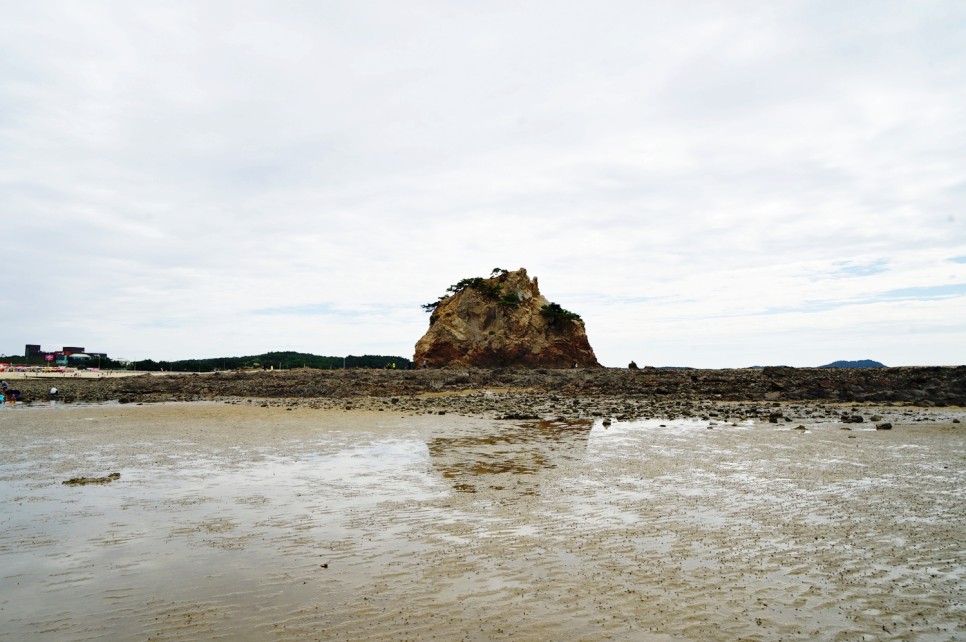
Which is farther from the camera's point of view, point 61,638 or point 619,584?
point 619,584

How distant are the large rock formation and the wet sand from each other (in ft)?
136

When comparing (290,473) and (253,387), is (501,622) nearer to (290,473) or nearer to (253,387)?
(290,473)

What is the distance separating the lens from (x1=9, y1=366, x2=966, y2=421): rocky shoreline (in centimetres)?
2700

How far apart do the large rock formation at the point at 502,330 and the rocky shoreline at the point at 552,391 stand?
1047 cm

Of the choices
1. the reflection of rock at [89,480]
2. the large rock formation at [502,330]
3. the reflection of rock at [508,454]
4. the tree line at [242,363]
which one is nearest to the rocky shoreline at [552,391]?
the reflection of rock at [508,454]

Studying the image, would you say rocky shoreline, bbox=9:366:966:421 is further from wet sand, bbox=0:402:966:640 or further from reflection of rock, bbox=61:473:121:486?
reflection of rock, bbox=61:473:121:486

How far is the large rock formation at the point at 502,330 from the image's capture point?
56938 mm

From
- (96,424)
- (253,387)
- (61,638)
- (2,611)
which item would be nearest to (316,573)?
(61,638)

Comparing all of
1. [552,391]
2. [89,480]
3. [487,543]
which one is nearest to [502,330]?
[552,391]

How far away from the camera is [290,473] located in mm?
12227

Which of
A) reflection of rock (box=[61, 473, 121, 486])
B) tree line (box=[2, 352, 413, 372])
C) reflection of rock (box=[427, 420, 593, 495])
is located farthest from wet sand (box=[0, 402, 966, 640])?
tree line (box=[2, 352, 413, 372])

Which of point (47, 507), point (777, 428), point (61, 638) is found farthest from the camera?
point (777, 428)

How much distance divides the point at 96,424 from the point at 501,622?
874 inches

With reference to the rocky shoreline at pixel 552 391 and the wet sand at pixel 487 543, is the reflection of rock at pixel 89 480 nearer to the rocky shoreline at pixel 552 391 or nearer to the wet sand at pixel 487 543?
the wet sand at pixel 487 543
